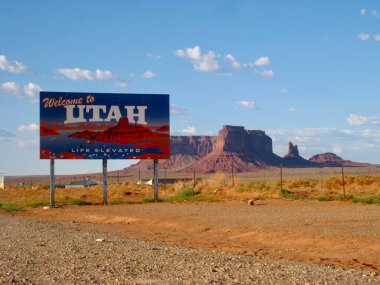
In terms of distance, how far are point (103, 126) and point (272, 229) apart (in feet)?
65.4

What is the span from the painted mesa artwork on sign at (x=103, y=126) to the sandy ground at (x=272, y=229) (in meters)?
5.71

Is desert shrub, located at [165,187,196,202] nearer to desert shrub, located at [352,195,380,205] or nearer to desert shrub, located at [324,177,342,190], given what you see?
desert shrub, located at [324,177,342,190]

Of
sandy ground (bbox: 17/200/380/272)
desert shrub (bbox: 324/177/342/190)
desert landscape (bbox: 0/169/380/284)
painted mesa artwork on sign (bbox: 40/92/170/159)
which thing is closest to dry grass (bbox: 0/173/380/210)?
desert shrub (bbox: 324/177/342/190)

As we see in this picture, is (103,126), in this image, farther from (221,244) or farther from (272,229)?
(221,244)

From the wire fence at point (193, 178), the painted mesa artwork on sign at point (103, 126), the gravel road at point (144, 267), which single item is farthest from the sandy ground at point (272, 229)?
the wire fence at point (193, 178)

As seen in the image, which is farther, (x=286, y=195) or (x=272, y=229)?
(x=286, y=195)

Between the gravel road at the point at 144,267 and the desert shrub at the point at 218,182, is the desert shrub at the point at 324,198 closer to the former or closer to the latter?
the desert shrub at the point at 218,182

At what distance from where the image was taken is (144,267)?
39.1 feet

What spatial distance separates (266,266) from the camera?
38.9ft

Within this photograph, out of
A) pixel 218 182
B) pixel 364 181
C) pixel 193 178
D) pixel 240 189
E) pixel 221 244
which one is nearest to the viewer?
pixel 221 244

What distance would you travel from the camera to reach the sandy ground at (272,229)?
48.5 ft

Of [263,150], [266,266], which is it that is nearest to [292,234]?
[266,266]

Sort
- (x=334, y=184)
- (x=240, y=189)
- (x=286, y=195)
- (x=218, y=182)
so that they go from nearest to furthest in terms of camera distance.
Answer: (x=286, y=195) → (x=240, y=189) → (x=334, y=184) → (x=218, y=182)

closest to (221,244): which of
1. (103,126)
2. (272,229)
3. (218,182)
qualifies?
(272,229)
